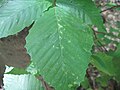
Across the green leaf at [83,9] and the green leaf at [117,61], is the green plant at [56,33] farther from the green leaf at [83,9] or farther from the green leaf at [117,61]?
the green leaf at [117,61]

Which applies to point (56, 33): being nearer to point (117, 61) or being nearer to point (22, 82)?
point (22, 82)

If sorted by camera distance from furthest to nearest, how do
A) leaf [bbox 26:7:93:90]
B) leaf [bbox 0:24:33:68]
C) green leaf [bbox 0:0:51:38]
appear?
leaf [bbox 0:24:33:68]
green leaf [bbox 0:0:51:38]
leaf [bbox 26:7:93:90]

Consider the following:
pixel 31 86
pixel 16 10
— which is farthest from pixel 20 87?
pixel 16 10

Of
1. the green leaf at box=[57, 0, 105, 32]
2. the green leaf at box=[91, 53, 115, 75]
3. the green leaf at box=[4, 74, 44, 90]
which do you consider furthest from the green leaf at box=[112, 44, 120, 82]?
the green leaf at box=[4, 74, 44, 90]

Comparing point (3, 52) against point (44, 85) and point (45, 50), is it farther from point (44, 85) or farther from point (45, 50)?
point (45, 50)

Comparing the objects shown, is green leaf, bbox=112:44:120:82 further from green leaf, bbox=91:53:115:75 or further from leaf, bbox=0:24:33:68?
leaf, bbox=0:24:33:68

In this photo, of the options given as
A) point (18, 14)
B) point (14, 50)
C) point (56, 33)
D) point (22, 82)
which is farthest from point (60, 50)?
point (14, 50)

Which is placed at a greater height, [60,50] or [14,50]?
[60,50]
